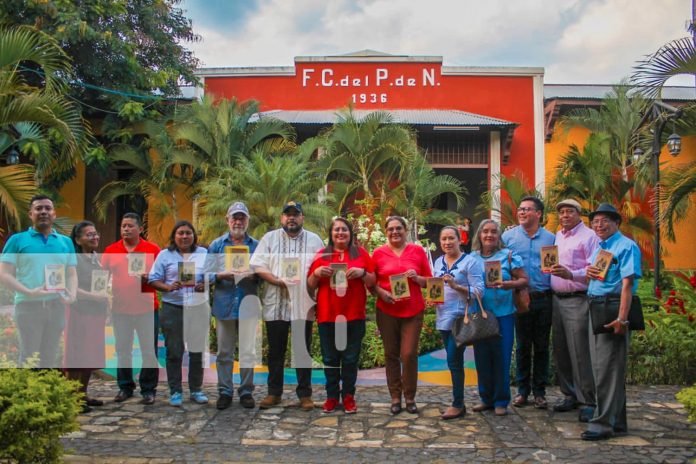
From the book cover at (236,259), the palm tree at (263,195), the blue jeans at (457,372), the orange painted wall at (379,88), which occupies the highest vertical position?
the orange painted wall at (379,88)

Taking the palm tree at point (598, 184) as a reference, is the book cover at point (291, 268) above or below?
below

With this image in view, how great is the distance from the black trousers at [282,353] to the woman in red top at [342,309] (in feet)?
0.88

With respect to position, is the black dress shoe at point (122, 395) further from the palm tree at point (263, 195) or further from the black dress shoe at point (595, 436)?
the palm tree at point (263, 195)

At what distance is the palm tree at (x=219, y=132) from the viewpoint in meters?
13.6

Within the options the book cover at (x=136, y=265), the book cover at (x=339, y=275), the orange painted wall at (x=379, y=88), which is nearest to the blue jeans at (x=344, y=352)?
the book cover at (x=339, y=275)

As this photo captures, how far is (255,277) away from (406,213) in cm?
698

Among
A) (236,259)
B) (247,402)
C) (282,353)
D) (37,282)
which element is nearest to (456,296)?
(282,353)

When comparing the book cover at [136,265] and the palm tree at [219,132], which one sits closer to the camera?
the book cover at [136,265]

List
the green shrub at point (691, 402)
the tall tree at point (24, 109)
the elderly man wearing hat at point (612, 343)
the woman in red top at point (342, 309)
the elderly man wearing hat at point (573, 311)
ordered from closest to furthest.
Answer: the green shrub at point (691, 402), the elderly man wearing hat at point (612, 343), the elderly man wearing hat at point (573, 311), the woman in red top at point (342, 309), the tall tree at point (24, 109)

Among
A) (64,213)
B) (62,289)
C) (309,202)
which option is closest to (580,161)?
(309,202)

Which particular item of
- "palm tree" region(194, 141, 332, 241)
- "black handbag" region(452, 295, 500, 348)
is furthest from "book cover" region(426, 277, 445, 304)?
"palm tree" region(194, 141, 332, 241)

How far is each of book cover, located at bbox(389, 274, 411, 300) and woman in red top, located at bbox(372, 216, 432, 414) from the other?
0.17 meters

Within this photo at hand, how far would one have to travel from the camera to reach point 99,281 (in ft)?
19.3

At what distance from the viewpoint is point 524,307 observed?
5680mm
